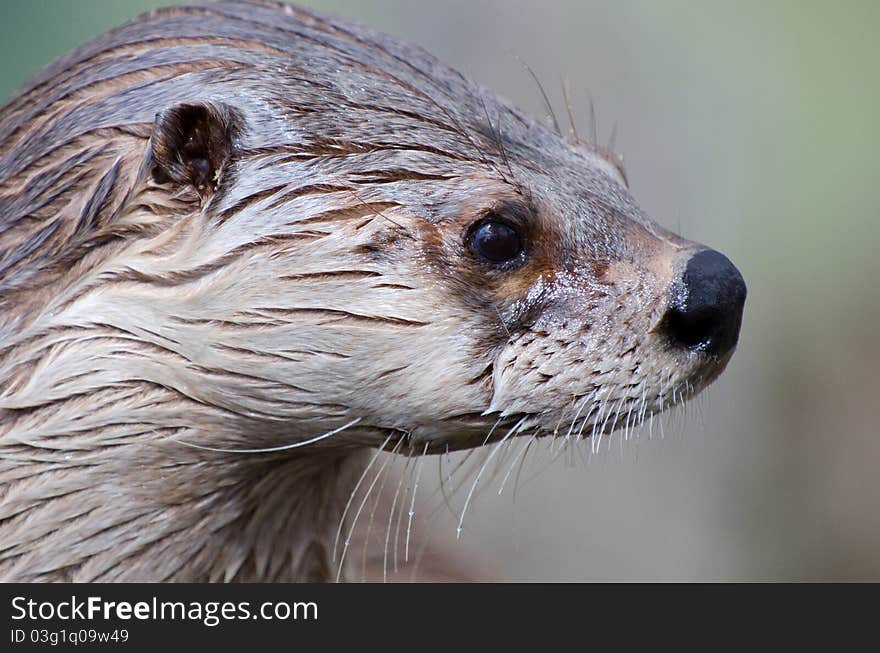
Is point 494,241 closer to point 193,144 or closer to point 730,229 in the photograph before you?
point 193,144

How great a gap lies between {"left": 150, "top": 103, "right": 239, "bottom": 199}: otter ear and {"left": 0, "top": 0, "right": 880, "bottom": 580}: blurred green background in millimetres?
1490

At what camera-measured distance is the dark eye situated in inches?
50.1

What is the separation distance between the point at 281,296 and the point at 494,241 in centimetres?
25

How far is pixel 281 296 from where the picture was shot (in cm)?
124

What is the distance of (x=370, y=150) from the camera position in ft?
4.19

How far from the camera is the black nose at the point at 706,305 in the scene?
4.21 feet

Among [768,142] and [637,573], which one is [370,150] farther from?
[768,142]

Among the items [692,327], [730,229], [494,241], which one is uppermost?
[730,229]

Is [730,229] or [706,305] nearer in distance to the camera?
[706,305]

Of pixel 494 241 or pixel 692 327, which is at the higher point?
pixel 494 241

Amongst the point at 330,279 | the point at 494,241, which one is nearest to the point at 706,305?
the point at 494,241

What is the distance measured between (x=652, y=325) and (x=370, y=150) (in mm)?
382

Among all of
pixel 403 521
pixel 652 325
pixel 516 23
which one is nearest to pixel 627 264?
pixel 652 325

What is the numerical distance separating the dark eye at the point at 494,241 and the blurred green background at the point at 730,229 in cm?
143
